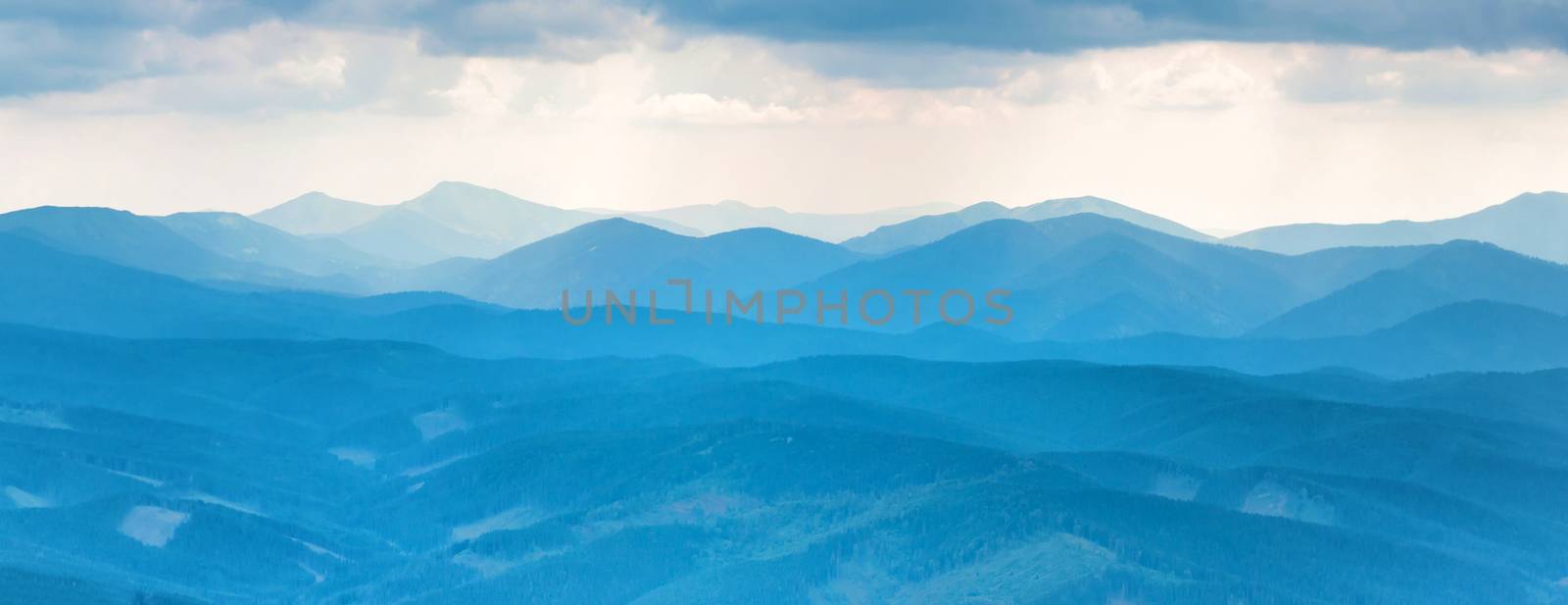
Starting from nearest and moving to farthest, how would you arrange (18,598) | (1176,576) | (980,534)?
(18,598) < (1176,576) < (980,534)

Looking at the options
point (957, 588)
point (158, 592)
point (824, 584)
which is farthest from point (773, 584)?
point (158, 592)

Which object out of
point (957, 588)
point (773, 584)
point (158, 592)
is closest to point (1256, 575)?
point (957, 588)

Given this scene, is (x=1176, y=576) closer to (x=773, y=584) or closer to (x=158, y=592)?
(x=773, y=584)

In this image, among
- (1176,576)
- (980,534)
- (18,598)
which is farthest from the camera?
(980,534)

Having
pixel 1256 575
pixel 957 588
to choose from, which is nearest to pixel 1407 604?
pixel 1256 575

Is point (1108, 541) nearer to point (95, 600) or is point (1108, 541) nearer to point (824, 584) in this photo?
point (824, 584)

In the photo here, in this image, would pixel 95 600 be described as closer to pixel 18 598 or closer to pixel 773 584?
pixel 18 598

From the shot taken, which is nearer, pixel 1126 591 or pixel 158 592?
pixel 1126 591

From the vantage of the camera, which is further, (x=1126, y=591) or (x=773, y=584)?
(x=773, y=584)
